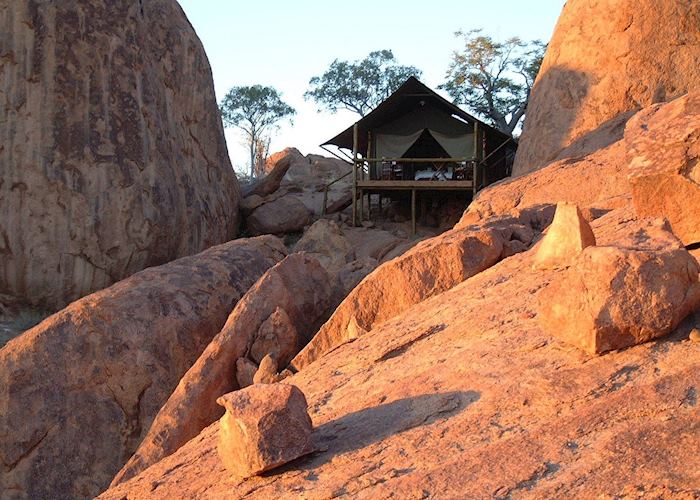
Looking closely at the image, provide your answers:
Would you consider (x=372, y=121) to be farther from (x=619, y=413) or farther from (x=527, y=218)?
(x=619, y=413)

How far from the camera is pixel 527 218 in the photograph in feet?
22.8

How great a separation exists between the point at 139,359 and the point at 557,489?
13.9 feet

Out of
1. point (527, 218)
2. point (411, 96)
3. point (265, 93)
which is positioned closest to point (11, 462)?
point (527, 218)

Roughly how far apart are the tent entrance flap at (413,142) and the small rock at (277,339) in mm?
12972

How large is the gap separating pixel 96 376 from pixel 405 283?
2.40 m

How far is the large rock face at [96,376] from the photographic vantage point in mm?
6195

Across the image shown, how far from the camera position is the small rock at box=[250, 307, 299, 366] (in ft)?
19.9

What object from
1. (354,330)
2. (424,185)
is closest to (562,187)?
(354,330)

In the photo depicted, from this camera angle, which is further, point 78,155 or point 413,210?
point 413,210

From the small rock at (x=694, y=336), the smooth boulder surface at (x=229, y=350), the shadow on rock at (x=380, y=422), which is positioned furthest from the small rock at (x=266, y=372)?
the small rock at (x=694, y=336)

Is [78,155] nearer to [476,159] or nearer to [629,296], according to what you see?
[476,159]

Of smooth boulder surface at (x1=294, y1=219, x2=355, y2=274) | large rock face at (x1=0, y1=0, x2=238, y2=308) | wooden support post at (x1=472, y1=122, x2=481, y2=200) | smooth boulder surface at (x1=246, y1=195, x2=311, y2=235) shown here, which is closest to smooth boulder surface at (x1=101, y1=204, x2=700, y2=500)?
large rock face at (x1=0, y1=0, x2=238, y2=308)

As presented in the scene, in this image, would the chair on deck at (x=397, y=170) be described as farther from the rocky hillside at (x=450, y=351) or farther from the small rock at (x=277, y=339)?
the small rock at (x=277, y=339)

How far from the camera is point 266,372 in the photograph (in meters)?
5.70
